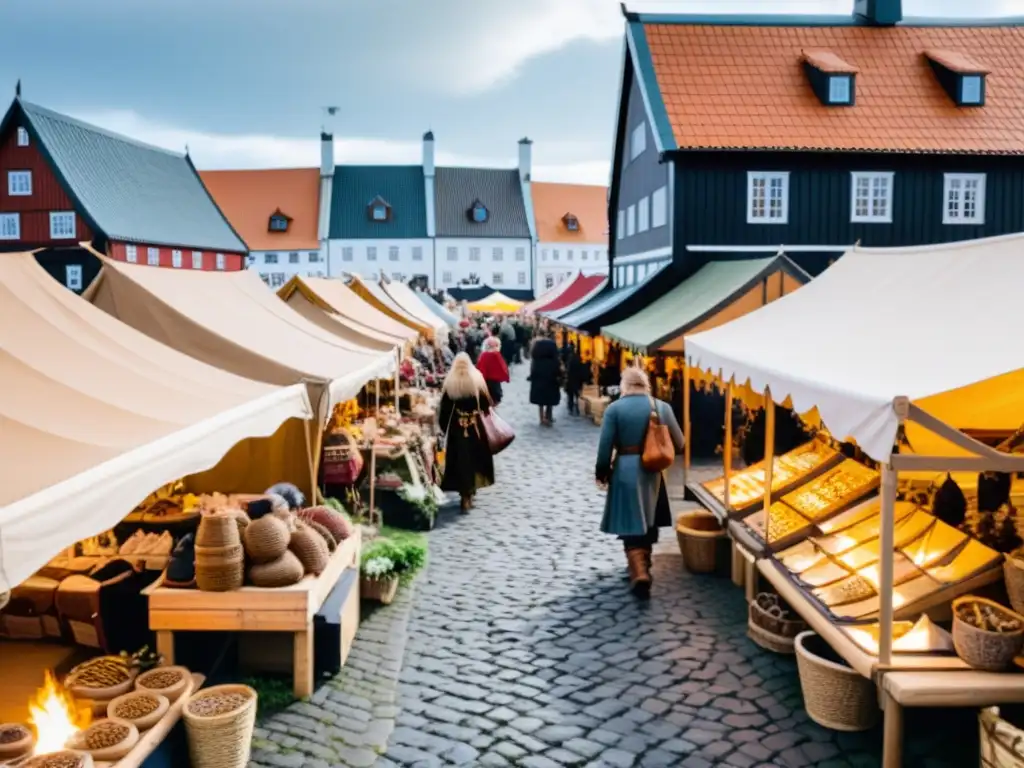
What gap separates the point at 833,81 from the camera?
68.7ft

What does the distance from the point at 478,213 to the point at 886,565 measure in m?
60.0

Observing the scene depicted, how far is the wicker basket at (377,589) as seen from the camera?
7891mm

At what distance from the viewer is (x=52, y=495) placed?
3484mm

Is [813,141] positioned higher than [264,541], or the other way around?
[813,141]

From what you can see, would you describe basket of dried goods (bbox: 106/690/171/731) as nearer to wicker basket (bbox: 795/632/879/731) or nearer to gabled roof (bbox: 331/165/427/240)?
wicker basket (bbox: 795/632/879/731)

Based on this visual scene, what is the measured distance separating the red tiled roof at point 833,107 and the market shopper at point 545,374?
498 cm

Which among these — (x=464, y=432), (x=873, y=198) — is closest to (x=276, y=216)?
(x=873, y=198)

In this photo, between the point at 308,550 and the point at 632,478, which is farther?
the point at 632,478

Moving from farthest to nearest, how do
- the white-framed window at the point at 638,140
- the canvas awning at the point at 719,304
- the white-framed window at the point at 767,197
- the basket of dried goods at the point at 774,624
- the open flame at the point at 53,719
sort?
the white-framed window at the point at 638,140, the white-framed window at the point at 767,197, the canvas awning at the point at 719,304, the basket of dried goods at the point at 774,624, the open flame at the point at 53,719

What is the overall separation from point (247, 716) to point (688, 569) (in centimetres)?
Answer: 494

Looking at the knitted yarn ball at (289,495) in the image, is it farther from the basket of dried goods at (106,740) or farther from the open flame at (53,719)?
the basket of dried goods at (106,740)

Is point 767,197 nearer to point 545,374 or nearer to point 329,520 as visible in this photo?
point 545,374

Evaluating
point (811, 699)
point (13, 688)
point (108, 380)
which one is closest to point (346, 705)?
point (13, 688)

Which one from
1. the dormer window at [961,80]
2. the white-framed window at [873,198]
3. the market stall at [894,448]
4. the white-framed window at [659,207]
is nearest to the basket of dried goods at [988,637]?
the market stall at [894,448]
